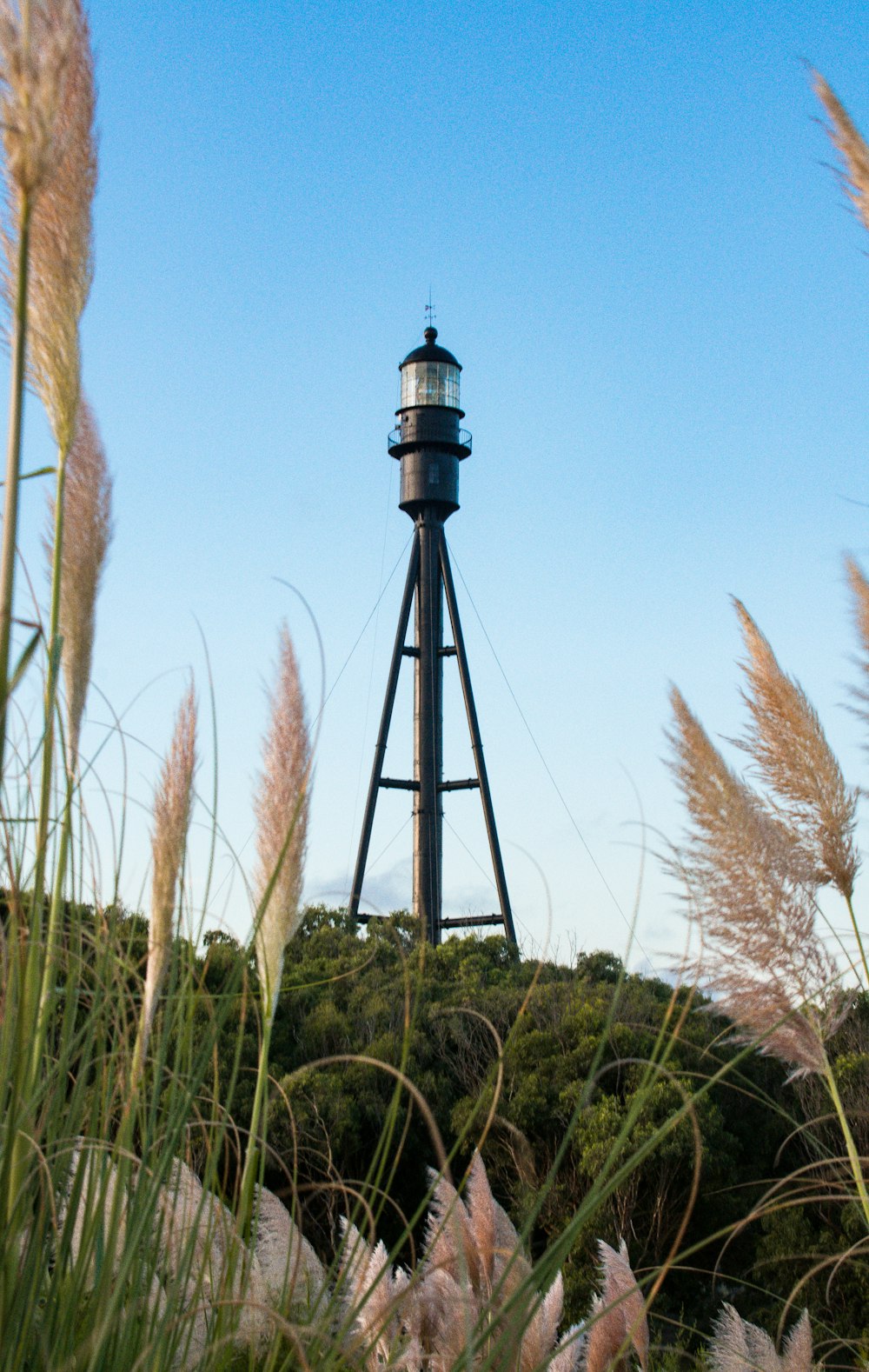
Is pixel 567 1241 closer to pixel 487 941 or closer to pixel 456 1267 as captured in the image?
pixel 456 1267

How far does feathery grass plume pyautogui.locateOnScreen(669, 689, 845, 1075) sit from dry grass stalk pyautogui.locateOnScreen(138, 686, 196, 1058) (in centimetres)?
95

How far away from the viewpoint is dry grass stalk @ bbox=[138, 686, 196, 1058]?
6.09ft

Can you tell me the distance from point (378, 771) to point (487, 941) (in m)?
5.04

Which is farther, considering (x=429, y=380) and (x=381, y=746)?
(x=429, y=380)

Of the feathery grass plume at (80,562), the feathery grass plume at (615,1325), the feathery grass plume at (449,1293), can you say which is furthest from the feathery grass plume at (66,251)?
the feathery grass plume at (615,1325)

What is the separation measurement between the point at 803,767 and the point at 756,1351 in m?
1.06

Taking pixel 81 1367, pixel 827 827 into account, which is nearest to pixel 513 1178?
pixel 827 827

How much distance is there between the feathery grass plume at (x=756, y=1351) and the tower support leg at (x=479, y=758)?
1800 centimetres

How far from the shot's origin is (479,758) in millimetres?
21453

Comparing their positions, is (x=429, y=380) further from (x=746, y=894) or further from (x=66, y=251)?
(x=66, y=251)

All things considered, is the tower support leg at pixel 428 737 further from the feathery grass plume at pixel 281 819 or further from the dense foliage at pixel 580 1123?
the feathery grass plume at pixel 281 819

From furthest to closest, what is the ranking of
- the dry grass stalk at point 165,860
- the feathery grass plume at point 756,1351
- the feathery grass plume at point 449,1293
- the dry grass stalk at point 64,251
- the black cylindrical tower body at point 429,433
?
the black cylindrical tower body at point 429,433 < the feathery grass plume at point 756,1351 < the feathery grass plume at point 449,1293 < the dry grass stalk at point 165,860 < the dry grass stalk at point 64,251

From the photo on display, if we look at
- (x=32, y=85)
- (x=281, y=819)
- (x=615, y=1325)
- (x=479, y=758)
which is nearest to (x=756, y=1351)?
(x=615, y=1325)

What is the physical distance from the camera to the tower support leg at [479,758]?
67.3 feet
